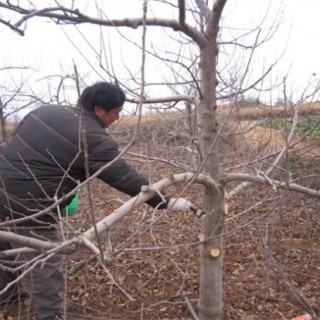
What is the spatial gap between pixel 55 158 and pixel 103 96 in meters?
0.47

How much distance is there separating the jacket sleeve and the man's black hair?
0.76 feet

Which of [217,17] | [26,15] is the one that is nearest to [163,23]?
[217,17]

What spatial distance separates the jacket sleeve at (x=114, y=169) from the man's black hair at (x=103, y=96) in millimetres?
233

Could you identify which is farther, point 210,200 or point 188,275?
point 188,275

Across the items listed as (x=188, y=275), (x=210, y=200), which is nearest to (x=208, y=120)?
(x=210, y=200)

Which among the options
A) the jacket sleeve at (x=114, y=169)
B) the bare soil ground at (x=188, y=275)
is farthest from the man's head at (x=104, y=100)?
the bare soil ground at (x=188, y=275)

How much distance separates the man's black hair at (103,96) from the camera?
2436mm

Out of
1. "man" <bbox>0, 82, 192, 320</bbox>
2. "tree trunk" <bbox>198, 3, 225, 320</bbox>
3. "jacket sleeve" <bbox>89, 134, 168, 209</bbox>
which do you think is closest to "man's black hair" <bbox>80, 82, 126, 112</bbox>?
"man" <bbox>0, 82, 192, 320</bbox>

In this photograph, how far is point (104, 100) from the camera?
247cm

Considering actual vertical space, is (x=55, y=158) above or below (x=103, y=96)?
below

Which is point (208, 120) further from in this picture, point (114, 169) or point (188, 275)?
point (188, 275)

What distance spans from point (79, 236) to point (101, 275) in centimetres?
296

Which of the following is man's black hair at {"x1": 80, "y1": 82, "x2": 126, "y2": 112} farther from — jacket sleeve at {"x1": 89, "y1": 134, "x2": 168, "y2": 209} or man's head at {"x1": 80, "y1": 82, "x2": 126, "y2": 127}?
jacket sleeve at {"x1": 89, "y1": 134, "x2": 168, "y2": 209}

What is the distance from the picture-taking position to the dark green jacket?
2.33 meters
